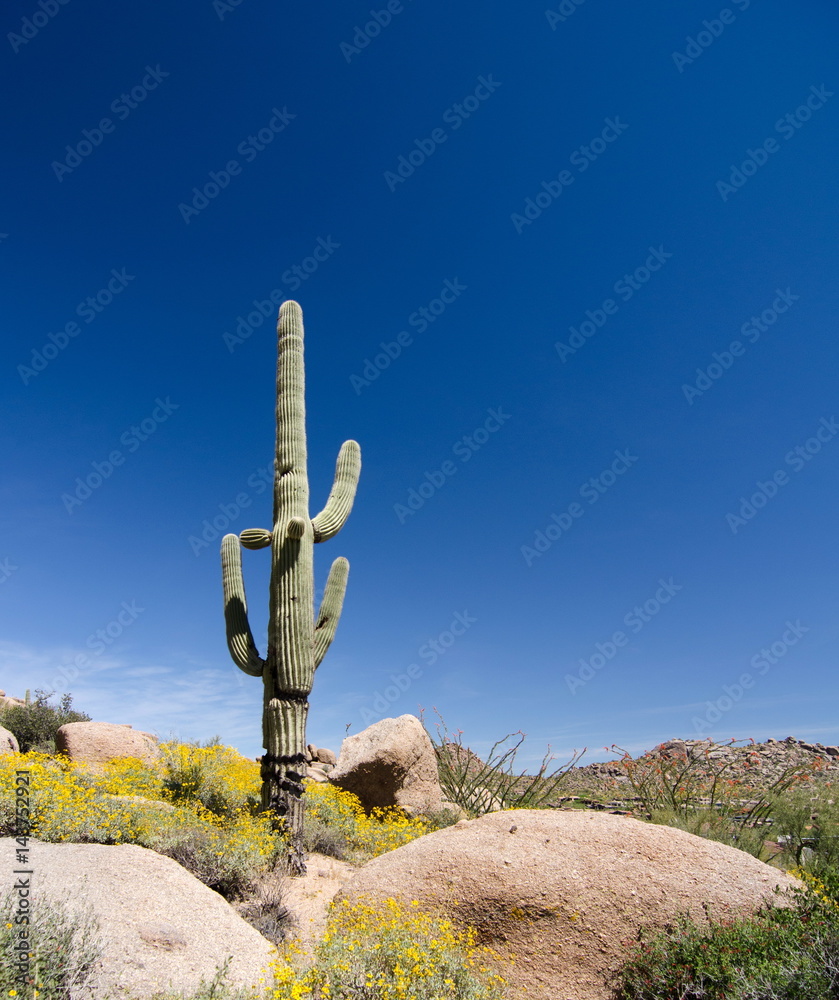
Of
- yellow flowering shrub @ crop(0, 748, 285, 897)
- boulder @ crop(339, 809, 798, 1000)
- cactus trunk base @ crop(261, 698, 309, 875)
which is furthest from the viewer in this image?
cactus trunk base @ crop(261, 698, 309, 875)

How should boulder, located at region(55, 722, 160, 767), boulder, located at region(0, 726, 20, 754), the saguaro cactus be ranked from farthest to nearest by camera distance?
boulder, located at region(55, 722, 160, 767)
boulder, located at region(0, 726, 20, 754)
the saguaro cactus

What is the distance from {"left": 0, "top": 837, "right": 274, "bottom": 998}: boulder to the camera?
3803 mm

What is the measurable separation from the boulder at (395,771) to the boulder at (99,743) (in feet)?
15.5

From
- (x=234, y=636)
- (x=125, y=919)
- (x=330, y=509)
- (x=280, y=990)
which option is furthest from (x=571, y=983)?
(x=330, y=509)

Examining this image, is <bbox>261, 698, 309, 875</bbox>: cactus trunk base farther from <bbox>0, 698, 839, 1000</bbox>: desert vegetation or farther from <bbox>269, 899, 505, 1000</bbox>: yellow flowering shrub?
<bbox>269, 899, 505, 1000</bbox>: yellow flowering shrub

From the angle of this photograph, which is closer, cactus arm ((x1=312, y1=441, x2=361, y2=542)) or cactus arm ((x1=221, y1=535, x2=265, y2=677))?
cactus arm ((x1=221, y1=535, x2=265, y2=677))

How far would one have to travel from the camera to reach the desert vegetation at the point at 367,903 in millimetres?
3640

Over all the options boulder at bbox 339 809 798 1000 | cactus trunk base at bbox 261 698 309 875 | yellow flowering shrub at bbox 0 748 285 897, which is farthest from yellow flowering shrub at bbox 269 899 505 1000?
cactus trunk base at bbox 261 698 309 875

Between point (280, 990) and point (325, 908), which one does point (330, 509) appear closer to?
point (325, 908)

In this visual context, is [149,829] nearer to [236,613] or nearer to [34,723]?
[236,613]

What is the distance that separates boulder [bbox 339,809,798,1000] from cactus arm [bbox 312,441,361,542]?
4.62m

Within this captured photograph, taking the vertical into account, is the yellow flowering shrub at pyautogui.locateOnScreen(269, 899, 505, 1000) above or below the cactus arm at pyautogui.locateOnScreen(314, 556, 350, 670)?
below

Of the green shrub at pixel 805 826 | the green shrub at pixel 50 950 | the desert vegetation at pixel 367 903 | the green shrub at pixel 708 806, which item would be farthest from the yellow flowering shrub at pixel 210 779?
the green shrub at pixel 805 826

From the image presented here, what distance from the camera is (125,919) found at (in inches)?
167
